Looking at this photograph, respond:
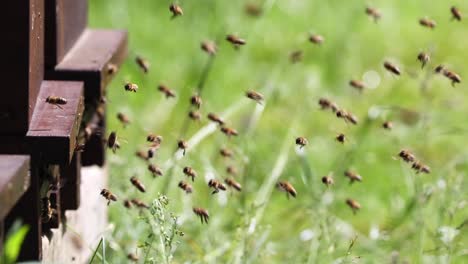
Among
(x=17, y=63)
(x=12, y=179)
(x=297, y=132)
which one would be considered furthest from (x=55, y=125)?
(x=297, y=132)

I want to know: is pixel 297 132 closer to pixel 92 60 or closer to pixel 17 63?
pixel 92 60

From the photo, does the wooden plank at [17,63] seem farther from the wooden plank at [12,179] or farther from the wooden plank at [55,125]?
the wooden plank at [12,179]

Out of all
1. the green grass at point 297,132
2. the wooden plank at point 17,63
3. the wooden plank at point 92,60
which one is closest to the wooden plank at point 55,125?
the wooden plank at point 17,63

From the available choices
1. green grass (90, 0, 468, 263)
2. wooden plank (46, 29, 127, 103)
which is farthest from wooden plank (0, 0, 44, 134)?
green grass (90, 0, 468, 263)

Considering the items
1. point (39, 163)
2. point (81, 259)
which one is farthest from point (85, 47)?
point (39, 163)

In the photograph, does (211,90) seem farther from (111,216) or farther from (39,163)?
(39,163)

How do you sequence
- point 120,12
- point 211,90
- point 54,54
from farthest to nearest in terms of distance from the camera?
1. point 120,12
2. point 211,90
3. point 54,54
